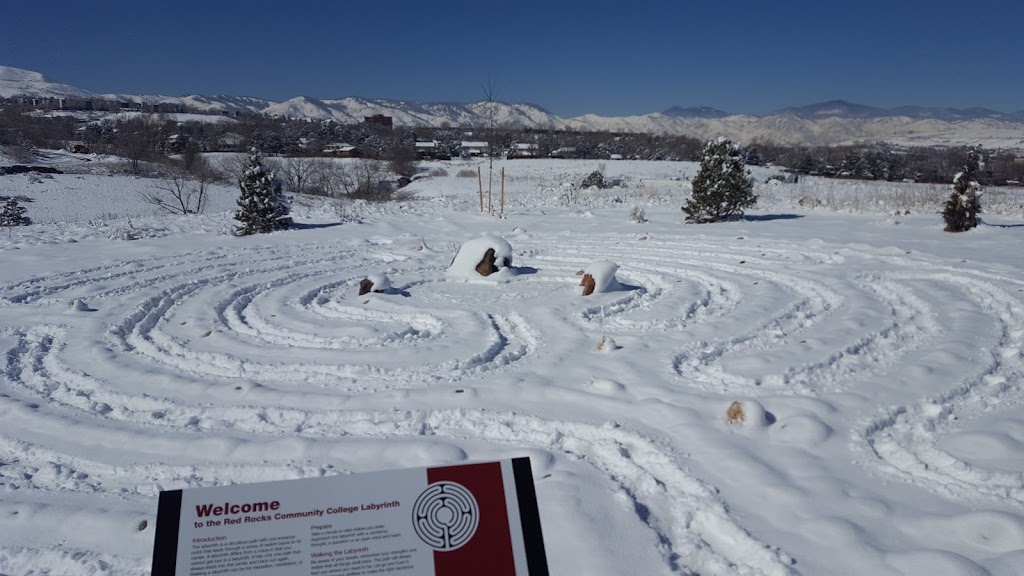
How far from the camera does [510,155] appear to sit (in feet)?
156

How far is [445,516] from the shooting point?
1.86m

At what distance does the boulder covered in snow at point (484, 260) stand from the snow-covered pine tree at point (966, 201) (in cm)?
823

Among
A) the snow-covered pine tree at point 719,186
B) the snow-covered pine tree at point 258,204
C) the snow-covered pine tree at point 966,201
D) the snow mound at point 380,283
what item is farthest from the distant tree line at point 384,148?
the snow mound at point 380,283

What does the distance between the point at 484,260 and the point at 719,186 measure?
742 centimetres

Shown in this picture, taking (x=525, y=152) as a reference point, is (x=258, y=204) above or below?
below

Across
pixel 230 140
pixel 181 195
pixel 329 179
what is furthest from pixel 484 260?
pixel 230 140

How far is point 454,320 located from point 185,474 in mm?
3237

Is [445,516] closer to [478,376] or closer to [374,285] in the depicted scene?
[478,376]

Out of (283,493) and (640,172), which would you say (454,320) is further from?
(640,172)

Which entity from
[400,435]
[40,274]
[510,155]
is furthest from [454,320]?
[510,155]

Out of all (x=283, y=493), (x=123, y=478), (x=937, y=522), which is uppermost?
(x=283, y=493)

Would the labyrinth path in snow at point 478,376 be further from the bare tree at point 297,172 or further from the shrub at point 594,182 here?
the bare tree at point 297,172

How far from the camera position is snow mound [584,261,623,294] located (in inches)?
275

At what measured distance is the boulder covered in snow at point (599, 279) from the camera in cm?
697
